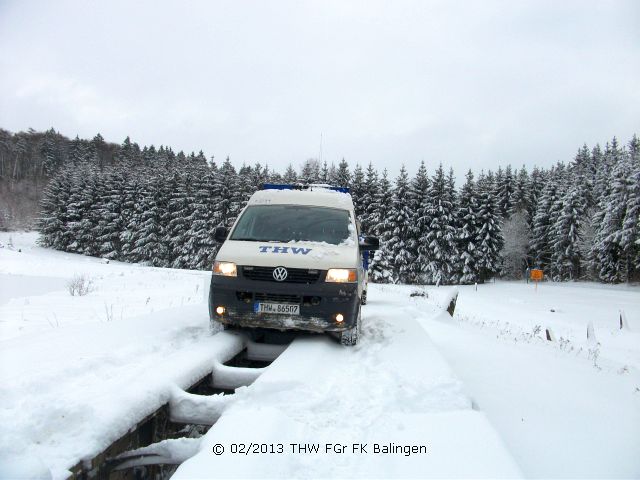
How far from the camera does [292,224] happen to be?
6418mm

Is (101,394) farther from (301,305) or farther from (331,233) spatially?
(331,233)

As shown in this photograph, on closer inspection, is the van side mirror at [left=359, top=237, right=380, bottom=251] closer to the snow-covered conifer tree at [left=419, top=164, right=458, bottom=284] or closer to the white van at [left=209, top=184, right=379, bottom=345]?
the white van at [left=209, top=184, right=379, bottom=345]

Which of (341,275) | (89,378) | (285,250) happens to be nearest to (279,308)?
(285,250)

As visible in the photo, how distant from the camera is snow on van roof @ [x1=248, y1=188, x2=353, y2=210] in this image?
690cm

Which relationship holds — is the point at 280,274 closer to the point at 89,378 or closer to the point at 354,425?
the point at 89,378

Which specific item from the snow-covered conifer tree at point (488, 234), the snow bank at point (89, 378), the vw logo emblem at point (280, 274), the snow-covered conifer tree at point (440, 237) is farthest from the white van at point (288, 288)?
the snow-covered conifer tree at point (488, 234)

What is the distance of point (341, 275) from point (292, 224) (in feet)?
4.82

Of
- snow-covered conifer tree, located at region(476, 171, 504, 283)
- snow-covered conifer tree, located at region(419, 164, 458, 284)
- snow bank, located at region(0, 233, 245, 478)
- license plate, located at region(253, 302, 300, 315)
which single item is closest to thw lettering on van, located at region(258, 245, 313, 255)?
license plate, located at region(253, 302, 300, 315)

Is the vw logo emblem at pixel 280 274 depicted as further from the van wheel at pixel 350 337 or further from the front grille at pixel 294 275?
the van wheel at pixel 350 337

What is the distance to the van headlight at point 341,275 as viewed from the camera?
528 centimetres

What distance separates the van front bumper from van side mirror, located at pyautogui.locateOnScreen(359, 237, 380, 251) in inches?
52.2

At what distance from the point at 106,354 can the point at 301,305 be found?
2.20 meters

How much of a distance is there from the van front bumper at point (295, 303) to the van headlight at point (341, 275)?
6 cm

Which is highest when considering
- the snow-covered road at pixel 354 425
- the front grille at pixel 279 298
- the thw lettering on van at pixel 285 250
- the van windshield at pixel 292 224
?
the van windshield at pixel 292 224
